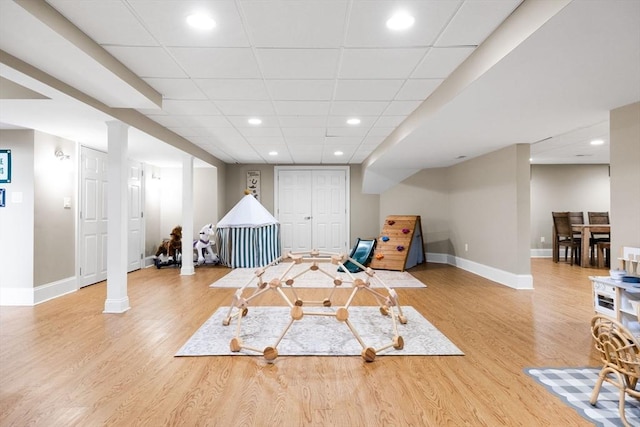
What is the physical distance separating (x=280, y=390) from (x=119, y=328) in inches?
83.2

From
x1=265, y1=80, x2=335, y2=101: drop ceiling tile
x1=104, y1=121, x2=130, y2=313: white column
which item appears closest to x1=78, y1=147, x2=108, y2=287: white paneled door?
x1=104, y1=121, x2=130, y2=313: white column

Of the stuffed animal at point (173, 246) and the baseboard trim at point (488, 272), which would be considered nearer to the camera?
the baseboard trim at point (488, 272)

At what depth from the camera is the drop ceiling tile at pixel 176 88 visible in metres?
3.20

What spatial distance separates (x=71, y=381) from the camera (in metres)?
2.33

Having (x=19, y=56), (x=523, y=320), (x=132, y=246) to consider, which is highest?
(x=19, y=56)

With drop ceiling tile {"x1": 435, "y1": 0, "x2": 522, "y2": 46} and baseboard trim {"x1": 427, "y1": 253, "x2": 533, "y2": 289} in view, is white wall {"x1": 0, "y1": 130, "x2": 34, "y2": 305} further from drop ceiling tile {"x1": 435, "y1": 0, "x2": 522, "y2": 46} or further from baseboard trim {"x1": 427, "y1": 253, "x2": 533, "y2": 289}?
baseboard trim {"x1": 427, "y1": 253, "x2": 533, "y2": 289}

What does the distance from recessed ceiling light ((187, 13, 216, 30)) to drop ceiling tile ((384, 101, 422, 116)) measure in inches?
87.1

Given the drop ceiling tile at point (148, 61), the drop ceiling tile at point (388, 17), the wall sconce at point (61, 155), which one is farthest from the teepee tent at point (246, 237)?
the drop ceiling tile at point (388, 17)

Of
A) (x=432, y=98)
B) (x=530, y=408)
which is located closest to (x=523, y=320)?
(x=530, y=408)

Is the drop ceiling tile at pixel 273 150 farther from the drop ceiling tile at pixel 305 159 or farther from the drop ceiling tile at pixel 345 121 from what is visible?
the drop ceiling tile at pixel 345 121

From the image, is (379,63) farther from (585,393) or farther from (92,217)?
(92,217)

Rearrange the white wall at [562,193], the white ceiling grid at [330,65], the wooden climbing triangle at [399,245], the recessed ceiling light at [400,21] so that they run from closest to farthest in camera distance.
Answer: the white ceiling grid at [330,65] → the recessed ceiling light at [400,21] → the wooden climbing triangle at [399,245] → the white wall at [562,193]

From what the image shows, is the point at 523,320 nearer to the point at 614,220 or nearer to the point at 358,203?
the point at 614,220

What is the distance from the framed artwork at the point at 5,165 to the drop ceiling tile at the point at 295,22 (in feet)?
13.1
